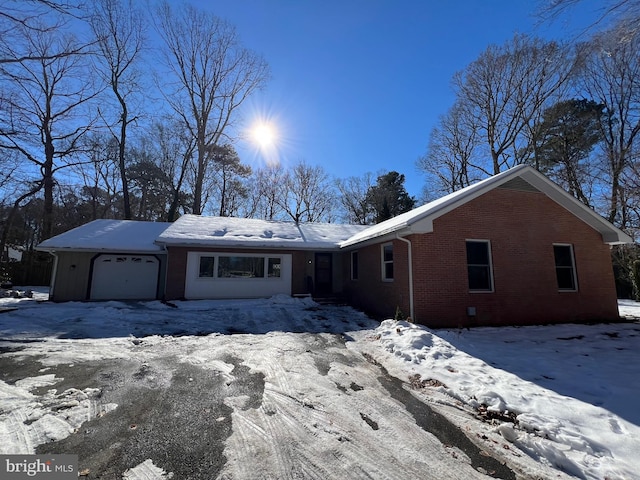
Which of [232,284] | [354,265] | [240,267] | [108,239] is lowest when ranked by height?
[232,284]

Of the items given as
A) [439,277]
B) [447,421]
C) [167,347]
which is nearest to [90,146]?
[167,347]

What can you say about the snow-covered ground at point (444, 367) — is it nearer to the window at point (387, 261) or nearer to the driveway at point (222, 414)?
the driveway at point (222, 414)

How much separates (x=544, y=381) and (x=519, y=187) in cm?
699

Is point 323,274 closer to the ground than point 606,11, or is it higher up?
closer to the ground

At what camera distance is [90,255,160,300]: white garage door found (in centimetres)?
1315

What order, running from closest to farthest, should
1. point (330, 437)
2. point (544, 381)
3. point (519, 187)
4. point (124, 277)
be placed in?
point (330, 437) → point (544, 381) → point (519, 187) → point (124, 277)

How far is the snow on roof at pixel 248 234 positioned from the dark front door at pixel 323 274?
0.98 meters

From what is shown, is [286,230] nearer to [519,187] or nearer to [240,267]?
[240,267]

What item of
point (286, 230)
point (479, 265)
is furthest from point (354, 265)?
point (479, 265)

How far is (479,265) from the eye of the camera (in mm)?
9039

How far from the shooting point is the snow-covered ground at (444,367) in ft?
9.85

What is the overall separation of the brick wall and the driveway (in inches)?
137

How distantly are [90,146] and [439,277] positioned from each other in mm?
23287

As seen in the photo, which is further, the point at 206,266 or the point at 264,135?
the point at 264,135
